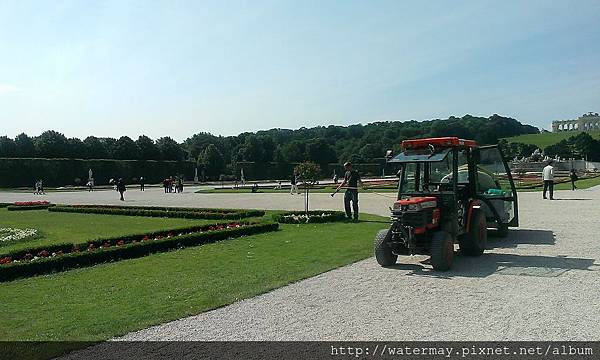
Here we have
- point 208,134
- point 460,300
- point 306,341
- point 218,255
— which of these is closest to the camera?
point 306,341

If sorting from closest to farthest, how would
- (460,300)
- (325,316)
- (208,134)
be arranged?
1. (325,316)
2. (460,300)
3. (208,134)

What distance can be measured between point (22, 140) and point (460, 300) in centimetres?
7575

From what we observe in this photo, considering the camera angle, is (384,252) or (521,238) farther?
(521,238)

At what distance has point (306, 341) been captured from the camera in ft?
18.4

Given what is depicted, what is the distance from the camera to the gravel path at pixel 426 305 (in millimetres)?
5820

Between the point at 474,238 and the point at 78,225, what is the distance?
13.9 metres

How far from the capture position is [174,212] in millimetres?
21844

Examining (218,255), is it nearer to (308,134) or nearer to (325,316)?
(325,316)

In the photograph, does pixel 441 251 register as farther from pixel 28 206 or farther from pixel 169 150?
pixel 169 150

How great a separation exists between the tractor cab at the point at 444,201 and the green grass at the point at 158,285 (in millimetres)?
1409

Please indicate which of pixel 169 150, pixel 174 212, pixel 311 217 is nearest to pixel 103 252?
pixel 311 217

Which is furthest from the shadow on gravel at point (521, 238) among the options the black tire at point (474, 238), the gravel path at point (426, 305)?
the gravel path at point (426, 305)

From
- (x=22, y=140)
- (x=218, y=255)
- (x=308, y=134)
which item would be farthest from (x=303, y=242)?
(x=308, y=134)

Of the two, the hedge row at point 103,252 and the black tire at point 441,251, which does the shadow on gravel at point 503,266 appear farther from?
the hedge row at point 103,252
